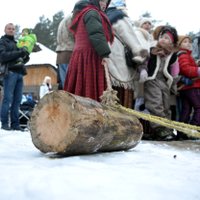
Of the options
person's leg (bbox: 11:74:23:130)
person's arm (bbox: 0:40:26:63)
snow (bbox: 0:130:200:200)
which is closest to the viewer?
snow (bbox: 0:130:200:200)

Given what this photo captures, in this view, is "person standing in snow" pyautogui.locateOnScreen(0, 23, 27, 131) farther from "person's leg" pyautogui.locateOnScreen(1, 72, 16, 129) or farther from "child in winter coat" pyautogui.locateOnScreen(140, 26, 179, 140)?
"child in winter coat" pyautogui.locateOnScreen(140, 26, 179, 140)

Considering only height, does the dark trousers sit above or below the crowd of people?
below

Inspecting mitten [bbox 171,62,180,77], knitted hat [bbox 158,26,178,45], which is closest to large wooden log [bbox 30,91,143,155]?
mitten [bbox 171,62,180,77]

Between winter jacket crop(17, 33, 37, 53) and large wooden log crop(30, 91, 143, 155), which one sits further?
winter jacket crop(17, 33, 37, 53)

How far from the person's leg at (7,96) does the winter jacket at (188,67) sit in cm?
218

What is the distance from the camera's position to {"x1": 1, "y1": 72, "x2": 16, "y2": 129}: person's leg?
4832mm

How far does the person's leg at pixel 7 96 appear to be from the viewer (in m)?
4.83

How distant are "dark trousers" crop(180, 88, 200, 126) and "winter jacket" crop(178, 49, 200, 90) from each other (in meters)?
0.08

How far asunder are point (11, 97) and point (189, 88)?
230 centimetres

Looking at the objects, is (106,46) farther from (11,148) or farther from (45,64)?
(45,64)

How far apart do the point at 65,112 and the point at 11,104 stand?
2.83 m

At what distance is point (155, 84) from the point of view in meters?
4.47

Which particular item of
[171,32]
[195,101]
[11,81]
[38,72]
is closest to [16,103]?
[11,81]

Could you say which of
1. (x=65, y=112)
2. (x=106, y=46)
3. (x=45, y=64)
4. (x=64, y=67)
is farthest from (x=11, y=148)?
(x=45, y=64)
